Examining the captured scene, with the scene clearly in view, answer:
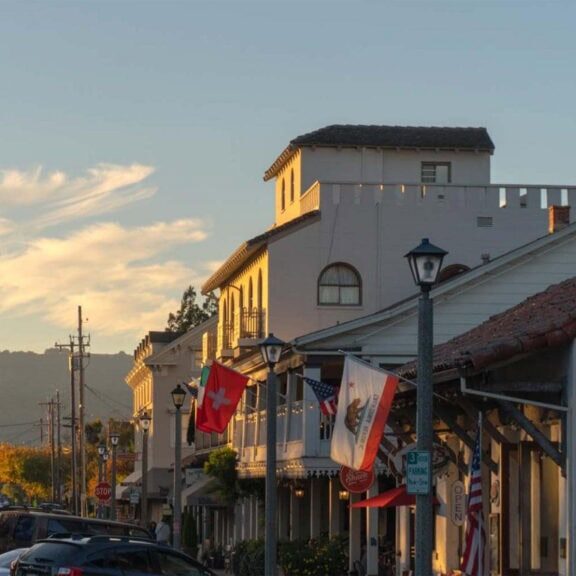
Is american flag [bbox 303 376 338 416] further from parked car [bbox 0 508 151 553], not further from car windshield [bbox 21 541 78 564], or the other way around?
car windshield [bbox 21 541 78 564]

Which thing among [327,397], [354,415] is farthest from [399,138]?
[354,415]

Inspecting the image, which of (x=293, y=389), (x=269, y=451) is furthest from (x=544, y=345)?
(x=293, y=389)

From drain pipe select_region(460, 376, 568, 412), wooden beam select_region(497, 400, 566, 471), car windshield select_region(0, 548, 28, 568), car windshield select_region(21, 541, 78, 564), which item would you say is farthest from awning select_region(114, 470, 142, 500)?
wooden beam select_region(497, 400, 566, 471)

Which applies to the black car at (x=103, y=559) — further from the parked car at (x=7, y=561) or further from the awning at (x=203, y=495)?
the awning at (x=203, y=495)

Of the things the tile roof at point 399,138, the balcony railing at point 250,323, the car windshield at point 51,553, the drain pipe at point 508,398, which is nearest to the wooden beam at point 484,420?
the drain pipe at point 508,398

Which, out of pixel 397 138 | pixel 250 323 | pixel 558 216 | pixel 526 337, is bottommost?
pixel 526 337

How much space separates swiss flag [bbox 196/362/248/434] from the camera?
35.4 m

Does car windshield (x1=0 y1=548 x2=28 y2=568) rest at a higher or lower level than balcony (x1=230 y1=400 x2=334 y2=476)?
lower

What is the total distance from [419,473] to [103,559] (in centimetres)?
556

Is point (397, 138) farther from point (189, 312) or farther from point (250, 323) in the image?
point (189, 312)

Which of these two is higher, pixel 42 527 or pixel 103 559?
pixel 103 559

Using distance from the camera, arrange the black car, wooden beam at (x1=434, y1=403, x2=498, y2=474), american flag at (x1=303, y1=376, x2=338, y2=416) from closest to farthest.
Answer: the black car → wooden beam at (x1=434, y1=403, x2=498, y2=474) → american flag at (x1=303, y1=376, x2=338, y2=416)

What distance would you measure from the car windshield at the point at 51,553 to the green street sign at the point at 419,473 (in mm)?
5668

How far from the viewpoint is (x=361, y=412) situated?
22.0 meters
